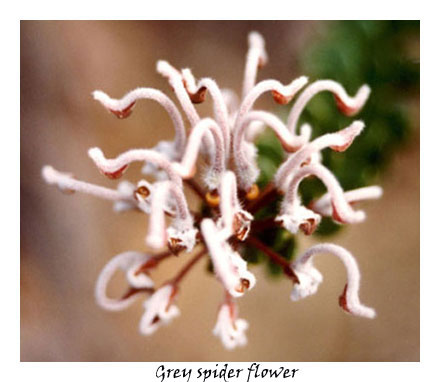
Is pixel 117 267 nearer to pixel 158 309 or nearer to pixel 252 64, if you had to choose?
pixel 158 309

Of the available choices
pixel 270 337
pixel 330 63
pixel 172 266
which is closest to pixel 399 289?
pixel 270 337

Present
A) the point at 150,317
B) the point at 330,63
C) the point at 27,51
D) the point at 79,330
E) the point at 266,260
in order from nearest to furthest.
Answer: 1. the point at 150,317
2. the point at 266,260
3. the point at 330,63
4. the point at 27,51
5. the point at 79,330

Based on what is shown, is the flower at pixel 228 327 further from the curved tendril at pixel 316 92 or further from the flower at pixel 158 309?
the curved tendril at pixel 316 92

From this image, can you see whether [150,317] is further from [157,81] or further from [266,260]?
[157,81]

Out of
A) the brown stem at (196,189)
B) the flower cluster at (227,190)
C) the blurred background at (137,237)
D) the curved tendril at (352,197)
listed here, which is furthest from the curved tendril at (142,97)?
the blurred background at (137,237)

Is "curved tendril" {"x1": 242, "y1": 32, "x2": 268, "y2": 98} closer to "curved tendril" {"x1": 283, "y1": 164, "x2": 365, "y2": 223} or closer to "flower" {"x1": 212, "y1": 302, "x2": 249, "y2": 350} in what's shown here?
"curved tendril" {"x1": 283, "y1": 164, "x2": 365, "y2": 223}

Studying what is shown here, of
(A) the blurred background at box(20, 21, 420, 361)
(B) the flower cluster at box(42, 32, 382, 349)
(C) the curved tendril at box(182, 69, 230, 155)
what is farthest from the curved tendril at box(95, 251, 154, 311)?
(A) the blurred background at box(20, 21, 420, 361)
